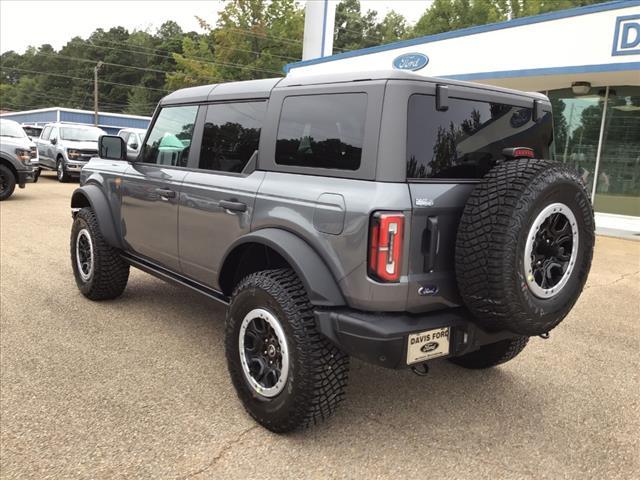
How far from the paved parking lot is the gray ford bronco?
11.2 inches

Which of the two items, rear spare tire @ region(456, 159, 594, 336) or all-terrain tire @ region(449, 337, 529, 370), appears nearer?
rear spare tire @ region(456, 159, 594, 336)

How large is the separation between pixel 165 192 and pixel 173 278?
67 cm

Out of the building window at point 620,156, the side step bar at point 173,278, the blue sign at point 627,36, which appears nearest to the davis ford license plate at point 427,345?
the side step bar at point 173,278

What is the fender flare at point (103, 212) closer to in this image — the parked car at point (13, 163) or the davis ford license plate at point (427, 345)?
the davis ford license plate at point (427, 345)

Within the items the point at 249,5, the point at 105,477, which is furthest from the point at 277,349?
the point at 249,5

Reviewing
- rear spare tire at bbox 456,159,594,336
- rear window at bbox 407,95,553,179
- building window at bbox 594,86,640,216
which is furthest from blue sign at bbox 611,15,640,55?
rear spare tire at bbox 456,159,594,336

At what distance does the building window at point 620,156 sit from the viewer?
1184 centimetres

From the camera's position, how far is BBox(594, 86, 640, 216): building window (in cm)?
1184

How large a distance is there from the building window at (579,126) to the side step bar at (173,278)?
11.1m

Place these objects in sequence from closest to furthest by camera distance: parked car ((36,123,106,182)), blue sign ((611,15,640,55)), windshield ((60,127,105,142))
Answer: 1. blue sign ((611,15,640,55))
2. parked car ((36,123,106,182))
3. windshield ((60,127,105,142))

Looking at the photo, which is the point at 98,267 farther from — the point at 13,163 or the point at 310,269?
the point at 13,163

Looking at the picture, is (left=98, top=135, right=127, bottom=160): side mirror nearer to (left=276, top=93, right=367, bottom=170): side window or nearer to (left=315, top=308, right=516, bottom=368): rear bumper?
(left=276, top=93, right=367, bottom=170): side window

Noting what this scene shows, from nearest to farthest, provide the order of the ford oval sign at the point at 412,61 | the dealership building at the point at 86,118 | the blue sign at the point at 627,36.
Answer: the blue sign at the point at 627,36 → the ford oval sign at the point at 412,61 → the dealership building at the point at 86,118

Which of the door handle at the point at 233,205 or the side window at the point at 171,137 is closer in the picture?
the door handle at the point at 233,205
